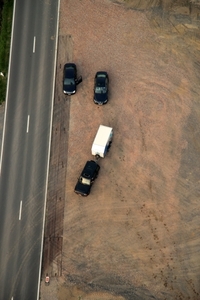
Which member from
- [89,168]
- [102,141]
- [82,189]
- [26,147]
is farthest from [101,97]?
[82,189]

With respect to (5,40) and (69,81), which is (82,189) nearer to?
(69,81)

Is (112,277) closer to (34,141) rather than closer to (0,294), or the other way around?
(0,294)

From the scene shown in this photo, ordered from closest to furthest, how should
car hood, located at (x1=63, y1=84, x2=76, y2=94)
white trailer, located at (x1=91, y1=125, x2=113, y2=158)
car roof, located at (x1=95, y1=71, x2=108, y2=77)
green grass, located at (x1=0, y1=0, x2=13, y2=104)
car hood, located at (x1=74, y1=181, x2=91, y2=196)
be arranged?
car hood, located at (x1=74, y1=181, x2=91, y2=196)
white trailer, located at (x1=91, y1=125, x2=113, y2=158)
car hood, located at (x1=63, y1=84, x2=76, y2=94)
car roof, located at (x1=95, y1=71, x2=108, y2=77)
green grass, located at (x1=0, y1=0, x2=13, y2=104)

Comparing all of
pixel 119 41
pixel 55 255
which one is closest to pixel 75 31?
pixel 119 41

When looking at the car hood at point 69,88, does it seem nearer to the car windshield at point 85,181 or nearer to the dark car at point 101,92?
the dark car at point 101,92

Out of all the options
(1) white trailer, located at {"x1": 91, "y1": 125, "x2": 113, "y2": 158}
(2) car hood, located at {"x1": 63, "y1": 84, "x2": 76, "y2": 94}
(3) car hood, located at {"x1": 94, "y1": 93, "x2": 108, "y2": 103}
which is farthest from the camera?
(2) car hood, located at {"x1": 63, "y1": 84, "x2": 76, "y2": 94}

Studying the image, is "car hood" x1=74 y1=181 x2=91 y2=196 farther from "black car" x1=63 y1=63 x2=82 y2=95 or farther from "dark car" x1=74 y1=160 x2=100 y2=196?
"black car" x1=63 y1=63 x2=82 y2=95

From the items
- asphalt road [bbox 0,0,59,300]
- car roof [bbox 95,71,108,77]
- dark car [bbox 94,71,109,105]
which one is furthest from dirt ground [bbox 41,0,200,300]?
asphalt road [bbox 0,0,59,300]
